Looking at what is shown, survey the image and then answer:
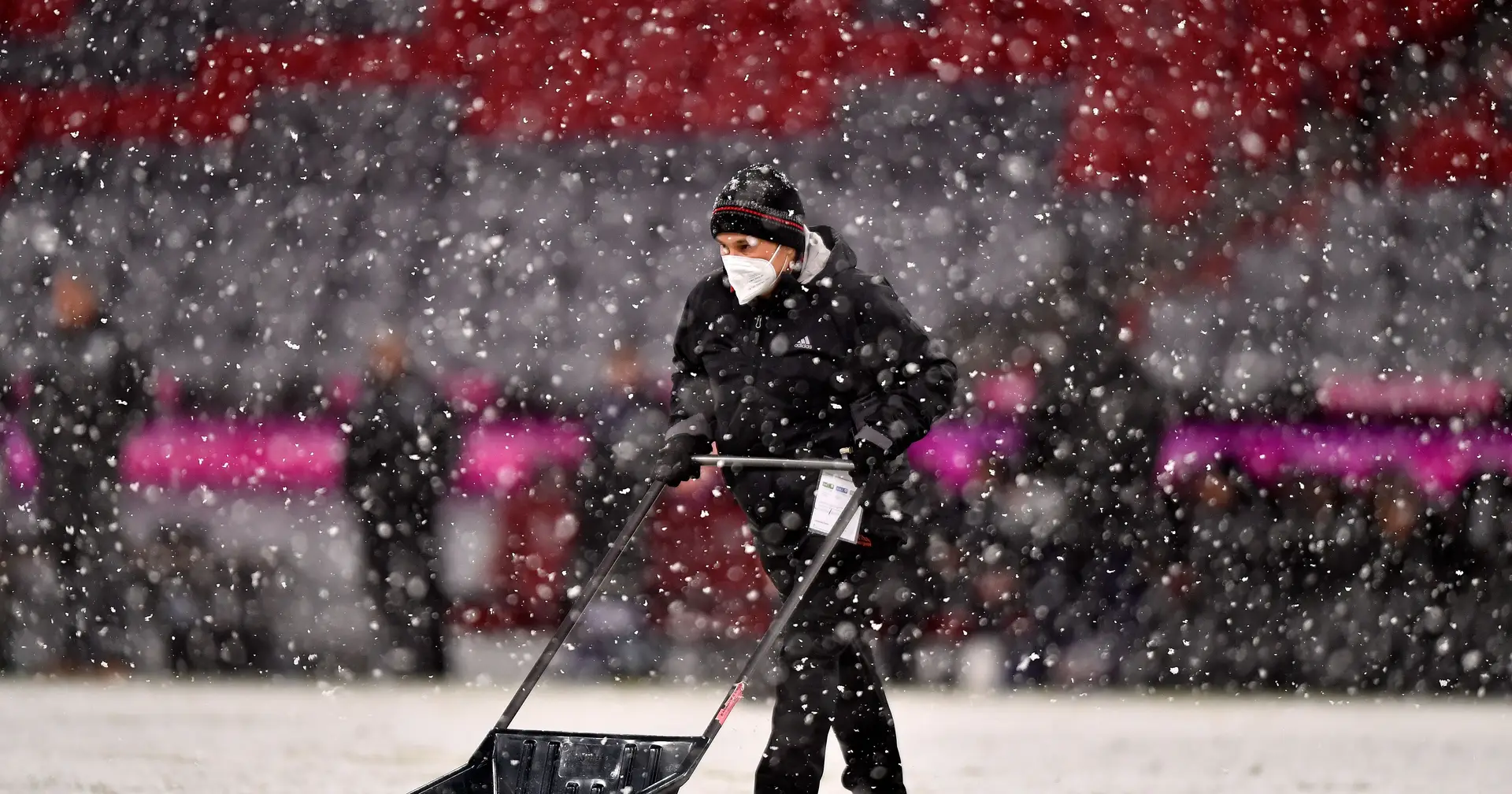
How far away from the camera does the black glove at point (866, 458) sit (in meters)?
2.67

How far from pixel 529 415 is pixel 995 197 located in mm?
1685

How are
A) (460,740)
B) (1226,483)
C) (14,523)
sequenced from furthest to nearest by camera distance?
1. (14,523)
2. (1226,483)
3. (460,740)

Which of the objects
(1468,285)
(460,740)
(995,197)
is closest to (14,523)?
(460,740)

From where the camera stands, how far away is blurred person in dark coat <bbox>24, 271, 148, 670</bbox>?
5.37m

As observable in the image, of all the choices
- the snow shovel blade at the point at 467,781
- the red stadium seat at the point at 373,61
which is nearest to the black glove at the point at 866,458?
the snow shovel blade at the point at 467,781

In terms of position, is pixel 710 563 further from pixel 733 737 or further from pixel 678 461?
pixel 678 461

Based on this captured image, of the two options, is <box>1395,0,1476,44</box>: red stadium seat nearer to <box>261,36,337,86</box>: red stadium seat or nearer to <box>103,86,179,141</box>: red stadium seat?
<box>261,36,337,86</box>: red stadium seat

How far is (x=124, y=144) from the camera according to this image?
5.45 metres

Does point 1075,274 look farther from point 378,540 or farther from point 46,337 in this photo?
point 46,337

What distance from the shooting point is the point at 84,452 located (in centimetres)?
536

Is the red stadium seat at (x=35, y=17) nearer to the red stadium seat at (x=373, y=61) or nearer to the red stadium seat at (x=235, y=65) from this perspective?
the red stadium seat at (x=235, y=65)

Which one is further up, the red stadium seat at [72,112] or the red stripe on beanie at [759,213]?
the red stadium seat at [72,112]

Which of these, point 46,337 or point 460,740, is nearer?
point 460,740

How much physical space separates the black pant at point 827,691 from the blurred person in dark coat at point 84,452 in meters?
3.31
